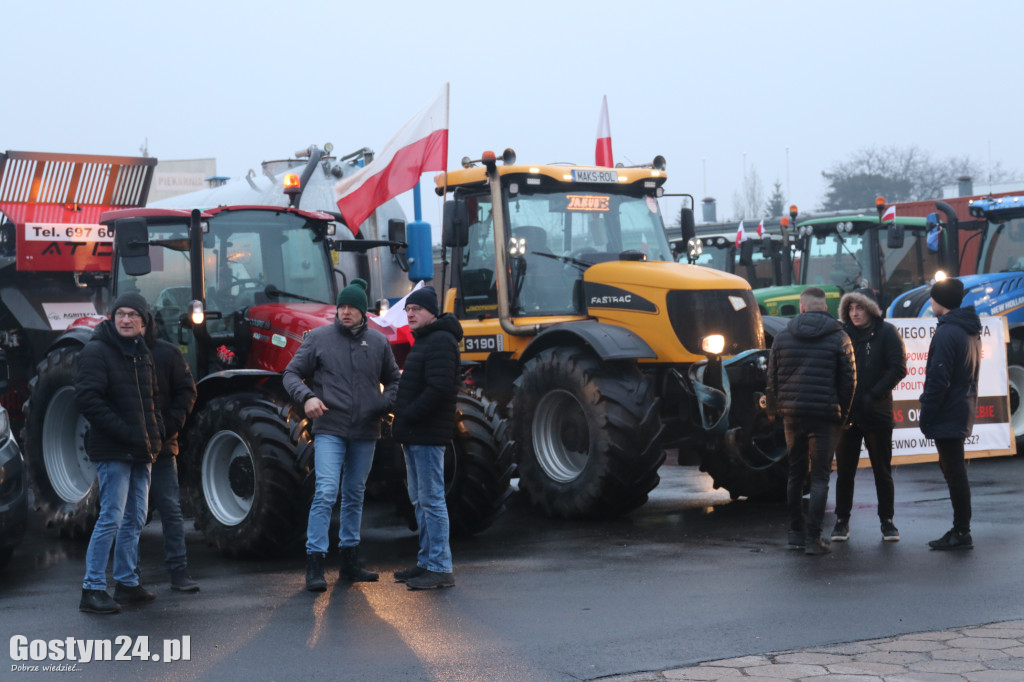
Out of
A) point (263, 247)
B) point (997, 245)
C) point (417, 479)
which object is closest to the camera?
point (417, 479)

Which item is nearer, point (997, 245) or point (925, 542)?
point (925, 542)

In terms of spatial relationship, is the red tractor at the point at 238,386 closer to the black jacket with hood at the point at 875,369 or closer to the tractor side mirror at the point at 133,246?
the tractor side mirror at the point at 133,246

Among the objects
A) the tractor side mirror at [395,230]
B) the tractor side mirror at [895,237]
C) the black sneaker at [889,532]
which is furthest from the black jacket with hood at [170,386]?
the tractor side mirror at [895,237]

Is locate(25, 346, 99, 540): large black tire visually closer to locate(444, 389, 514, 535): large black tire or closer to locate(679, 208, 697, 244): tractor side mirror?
locate(444, 389, 514, 535): large black tire

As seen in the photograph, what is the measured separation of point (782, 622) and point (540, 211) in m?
5.19

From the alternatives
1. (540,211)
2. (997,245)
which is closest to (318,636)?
(540,211)

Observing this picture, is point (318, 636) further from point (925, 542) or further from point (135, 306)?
point (925, 542)

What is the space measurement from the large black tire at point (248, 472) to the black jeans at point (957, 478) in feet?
14.4

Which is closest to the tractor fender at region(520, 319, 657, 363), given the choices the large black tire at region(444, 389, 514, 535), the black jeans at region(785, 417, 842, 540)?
the large black tire at region(444, 389, 514, 535)

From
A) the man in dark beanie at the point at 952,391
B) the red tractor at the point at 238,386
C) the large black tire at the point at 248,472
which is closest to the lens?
the large black tire at the point at 248,472

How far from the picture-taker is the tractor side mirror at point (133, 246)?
28.8 feet

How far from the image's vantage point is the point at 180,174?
6191cm

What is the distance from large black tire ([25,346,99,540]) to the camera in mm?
10047

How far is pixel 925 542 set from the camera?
28.5 feet
